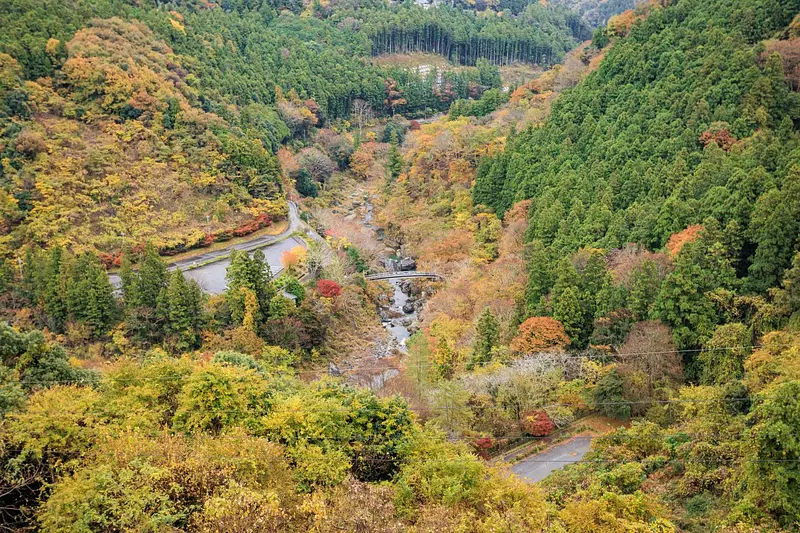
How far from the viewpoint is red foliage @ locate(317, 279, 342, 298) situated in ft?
134

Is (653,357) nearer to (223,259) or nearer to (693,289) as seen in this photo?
(693,289)

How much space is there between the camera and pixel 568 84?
60438 millimetres

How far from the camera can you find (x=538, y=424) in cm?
2567

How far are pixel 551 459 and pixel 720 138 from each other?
22.4 meters

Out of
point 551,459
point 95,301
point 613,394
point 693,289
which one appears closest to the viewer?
point 551,459

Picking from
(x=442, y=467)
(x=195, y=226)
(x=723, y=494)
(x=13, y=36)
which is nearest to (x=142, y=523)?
(x=442, y=467)

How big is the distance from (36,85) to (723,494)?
55.8 metres

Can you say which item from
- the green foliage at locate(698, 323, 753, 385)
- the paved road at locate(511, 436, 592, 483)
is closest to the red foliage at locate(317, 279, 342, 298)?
the paved road at locate(511, 436, 592, 483)

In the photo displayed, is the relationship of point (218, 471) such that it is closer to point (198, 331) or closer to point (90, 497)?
point (90, 497)

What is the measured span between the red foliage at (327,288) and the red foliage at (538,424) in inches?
717

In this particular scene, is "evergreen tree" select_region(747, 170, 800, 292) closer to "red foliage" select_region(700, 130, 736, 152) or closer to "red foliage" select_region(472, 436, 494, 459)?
"red foliage" select_region(700, 130, 736, 152)

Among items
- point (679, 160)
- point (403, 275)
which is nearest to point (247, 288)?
point (403, 275)

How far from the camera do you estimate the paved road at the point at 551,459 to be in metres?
24.0

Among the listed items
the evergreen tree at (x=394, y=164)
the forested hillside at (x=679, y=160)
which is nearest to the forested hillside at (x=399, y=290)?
the forested hillside at (x=679, y=160)
